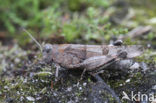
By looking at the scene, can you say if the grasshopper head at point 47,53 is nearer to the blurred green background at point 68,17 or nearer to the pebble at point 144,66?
the pebble at point 144,66

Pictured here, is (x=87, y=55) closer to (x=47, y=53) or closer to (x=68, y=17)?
(x=47, y=53)

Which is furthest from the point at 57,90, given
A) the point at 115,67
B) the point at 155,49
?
the point at 155,49

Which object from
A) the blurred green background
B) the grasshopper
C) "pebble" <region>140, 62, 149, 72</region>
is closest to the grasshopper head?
the grasshopper

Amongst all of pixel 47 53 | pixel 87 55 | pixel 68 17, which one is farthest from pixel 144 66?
pixel 68 17

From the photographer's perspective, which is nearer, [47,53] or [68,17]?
[47,53]

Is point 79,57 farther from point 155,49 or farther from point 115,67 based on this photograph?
point 155,49

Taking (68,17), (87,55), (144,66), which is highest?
(68,17)

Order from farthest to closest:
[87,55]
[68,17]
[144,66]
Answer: [68,17] < [144,66] < [87,55]

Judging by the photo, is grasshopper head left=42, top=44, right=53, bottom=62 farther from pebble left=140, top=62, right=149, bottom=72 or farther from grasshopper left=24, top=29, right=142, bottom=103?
pebble left=140, top=62, right=149, bottom=72
